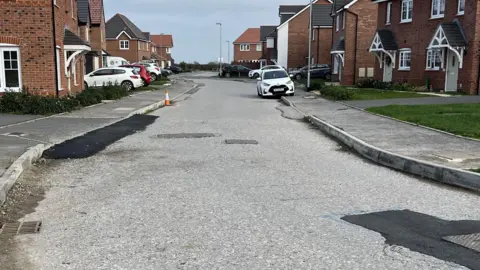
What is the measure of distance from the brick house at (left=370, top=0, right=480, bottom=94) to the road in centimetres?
1684

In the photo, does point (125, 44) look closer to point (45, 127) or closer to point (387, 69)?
point (387, 69)

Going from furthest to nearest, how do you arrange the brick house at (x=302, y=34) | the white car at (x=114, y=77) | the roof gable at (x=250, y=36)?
the roof gable at (x=250, y=36)
the brick house at (x=302, y=34)
the white car at (x=114, y=77)

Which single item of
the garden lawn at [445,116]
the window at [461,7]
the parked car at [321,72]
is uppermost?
the window at [461,7]

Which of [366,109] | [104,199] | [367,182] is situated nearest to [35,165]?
[104,199]

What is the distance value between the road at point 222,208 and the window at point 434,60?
19262mm

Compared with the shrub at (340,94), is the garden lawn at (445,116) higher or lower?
lower

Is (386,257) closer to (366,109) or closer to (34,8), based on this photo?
(366,109)

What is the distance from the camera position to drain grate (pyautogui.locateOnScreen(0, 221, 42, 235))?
5.17 m

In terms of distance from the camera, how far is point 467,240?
4.88 metres

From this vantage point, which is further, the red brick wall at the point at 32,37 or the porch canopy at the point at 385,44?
the porch canopy at the point at 385,44

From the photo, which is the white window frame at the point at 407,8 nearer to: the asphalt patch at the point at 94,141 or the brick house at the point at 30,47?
the asphalt patch at the point at 94,141

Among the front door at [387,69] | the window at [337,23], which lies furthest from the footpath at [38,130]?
the window at [337,23]

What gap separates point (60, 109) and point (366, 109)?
11299 millimetres

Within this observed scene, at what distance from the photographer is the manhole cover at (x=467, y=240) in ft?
15.4
